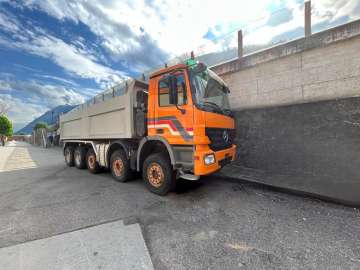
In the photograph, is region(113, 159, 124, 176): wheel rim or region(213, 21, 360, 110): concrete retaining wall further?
region(113, 159, 124, 176): wheel rim

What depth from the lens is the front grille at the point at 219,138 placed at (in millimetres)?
3242

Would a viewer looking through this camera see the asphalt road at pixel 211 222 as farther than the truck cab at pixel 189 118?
No

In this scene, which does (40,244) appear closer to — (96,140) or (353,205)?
(96,140)

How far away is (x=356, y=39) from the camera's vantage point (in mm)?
3908

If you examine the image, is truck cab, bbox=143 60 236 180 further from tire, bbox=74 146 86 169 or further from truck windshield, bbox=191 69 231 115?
tire, bbox=74 146 86 169

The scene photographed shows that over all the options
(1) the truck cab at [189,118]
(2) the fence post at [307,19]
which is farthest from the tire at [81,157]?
(2) the fence post at [307,19]

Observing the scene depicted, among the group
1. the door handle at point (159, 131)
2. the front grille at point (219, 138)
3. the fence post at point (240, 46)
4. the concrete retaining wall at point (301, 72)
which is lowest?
the front grille at point (219, 138)

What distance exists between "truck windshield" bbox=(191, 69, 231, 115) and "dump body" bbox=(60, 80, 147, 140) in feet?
5.59

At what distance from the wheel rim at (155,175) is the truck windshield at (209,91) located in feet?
5.46

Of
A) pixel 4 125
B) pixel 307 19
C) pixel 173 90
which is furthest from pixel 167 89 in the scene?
pixel 4 125

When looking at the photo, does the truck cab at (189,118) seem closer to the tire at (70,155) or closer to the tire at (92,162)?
the tire at (92,162)

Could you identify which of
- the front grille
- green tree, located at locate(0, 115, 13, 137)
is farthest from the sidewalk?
green tree, located at locate(0, 115, 13, 137)

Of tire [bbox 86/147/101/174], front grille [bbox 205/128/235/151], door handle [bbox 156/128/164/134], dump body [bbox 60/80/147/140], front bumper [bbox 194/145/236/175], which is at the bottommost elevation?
tire [bbox 86/147/101/174]

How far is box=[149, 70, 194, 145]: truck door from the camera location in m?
3.08
